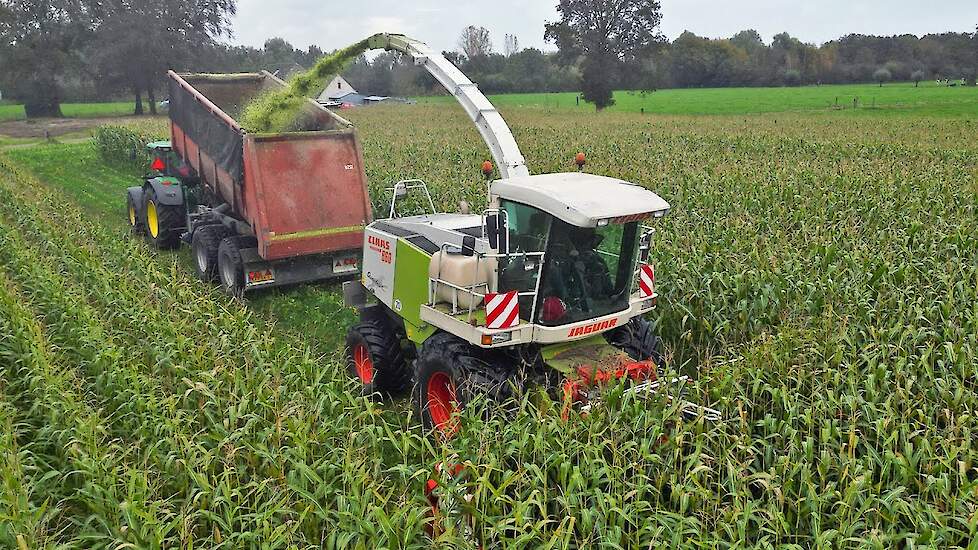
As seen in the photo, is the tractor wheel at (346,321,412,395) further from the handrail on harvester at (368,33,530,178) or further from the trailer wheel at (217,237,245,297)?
the trailer wheel at (217,237,245,297)

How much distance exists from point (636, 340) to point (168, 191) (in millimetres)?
8870

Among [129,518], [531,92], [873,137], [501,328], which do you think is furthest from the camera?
[531,92]

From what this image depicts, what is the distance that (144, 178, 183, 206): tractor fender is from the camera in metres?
11.7

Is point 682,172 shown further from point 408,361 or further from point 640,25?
point 640,25

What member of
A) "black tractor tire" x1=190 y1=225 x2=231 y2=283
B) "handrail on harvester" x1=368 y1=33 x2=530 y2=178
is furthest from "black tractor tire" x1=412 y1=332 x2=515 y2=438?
"black tractor tire" x1=190 y1=225 x2=231 y2=283

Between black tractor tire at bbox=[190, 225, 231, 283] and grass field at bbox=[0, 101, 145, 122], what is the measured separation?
4040 cm

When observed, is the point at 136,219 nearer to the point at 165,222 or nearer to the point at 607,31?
the point at 165,222

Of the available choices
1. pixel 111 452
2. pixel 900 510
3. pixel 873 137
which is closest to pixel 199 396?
pixel 111 452

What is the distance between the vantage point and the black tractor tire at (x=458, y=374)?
533 cm

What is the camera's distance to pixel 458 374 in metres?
5.54

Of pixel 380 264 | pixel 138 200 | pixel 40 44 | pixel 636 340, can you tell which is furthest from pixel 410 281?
pixel 40 44

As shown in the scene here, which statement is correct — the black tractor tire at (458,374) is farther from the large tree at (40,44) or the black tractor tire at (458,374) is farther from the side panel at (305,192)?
the large tree at (40,44)

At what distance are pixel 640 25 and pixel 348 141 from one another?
138 ft

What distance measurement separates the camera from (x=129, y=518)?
3818 millimetres
